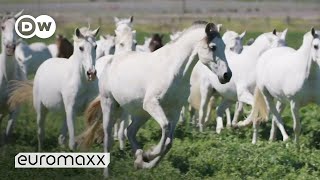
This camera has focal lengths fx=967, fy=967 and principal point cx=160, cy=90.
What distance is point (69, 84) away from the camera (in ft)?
35.9

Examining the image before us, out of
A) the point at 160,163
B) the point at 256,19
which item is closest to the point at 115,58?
the point at 160,163

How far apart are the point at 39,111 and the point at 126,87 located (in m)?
2.11

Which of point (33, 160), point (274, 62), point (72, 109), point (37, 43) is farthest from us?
point (37, 43)

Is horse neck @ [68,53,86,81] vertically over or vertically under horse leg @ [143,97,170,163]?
over

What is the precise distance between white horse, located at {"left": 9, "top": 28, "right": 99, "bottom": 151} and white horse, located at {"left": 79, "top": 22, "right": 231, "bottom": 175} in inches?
23.0

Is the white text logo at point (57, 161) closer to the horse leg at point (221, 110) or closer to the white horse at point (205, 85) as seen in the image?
the horse leg at point (221, 110)

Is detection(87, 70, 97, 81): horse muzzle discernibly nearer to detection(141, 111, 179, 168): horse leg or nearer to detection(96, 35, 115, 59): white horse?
detection(141, 111, 179, 168): horse leg

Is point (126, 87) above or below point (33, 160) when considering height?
above

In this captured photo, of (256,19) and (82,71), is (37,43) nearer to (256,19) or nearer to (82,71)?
(82,71)

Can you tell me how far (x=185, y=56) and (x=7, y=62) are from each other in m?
3.43

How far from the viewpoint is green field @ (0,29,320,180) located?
911cm

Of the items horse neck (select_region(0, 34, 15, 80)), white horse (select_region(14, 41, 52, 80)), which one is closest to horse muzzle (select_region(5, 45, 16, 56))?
horse neck (select_region(0, 34, 15, 80))

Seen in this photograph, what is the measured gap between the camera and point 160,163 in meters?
9.57

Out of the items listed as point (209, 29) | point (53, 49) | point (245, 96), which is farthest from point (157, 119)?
point (53, 49)
